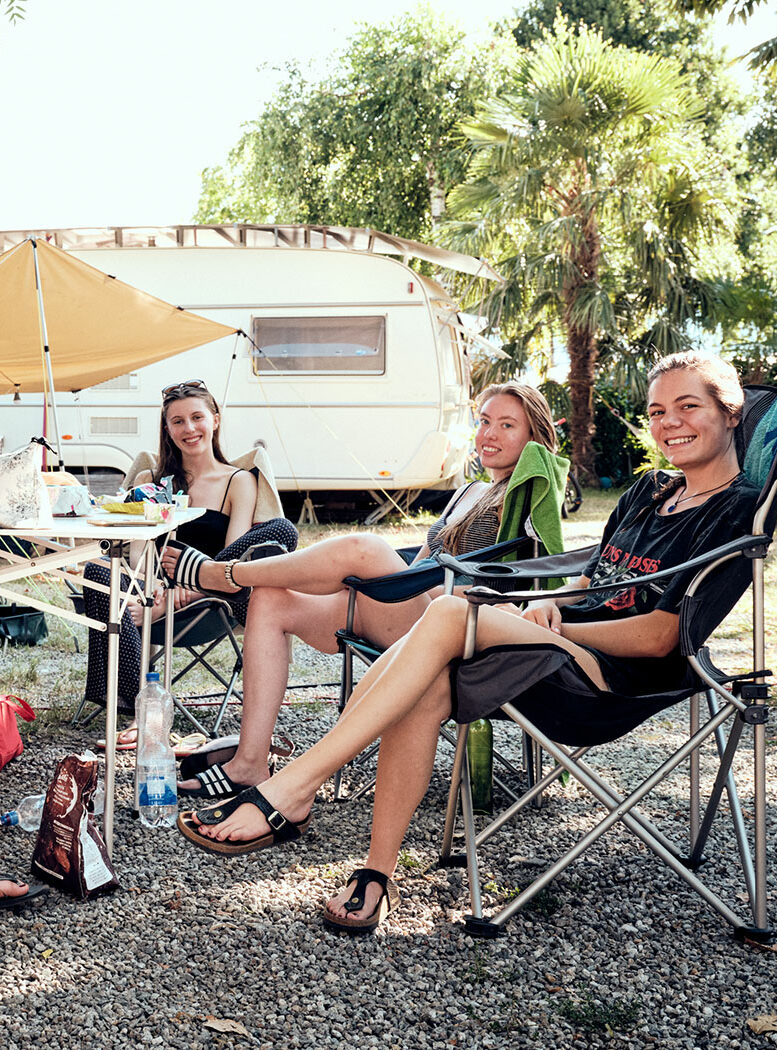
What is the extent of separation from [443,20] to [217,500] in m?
16.5

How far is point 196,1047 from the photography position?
1553mm

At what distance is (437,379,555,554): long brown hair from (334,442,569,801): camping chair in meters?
0.19

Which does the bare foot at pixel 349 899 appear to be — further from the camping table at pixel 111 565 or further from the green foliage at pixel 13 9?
A: the green foliage at pixel 13 9

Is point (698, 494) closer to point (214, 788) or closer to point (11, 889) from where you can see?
point (214, 788)

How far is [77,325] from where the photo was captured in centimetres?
547

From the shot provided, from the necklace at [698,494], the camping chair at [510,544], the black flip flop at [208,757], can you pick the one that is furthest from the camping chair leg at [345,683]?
the necklace at [698,494]

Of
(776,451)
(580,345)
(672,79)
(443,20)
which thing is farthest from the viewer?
(443,20)

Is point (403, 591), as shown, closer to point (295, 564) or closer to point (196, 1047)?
point (295, 564)

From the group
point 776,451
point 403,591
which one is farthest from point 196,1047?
point 776,451

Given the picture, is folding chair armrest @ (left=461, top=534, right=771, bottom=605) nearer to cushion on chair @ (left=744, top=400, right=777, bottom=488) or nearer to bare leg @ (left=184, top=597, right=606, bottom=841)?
bare leg @ (left=184, top=597, right=606, bottom=841)

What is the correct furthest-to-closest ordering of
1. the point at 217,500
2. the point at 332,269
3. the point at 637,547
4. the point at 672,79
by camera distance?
the point at 672,79
the point at 332,269
the point at 217,500
the point at 637,547

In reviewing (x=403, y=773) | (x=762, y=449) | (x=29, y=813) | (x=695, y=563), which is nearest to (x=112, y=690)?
(x=29, y=813)

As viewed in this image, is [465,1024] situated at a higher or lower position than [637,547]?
lower

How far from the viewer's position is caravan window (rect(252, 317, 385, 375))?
325 inches
